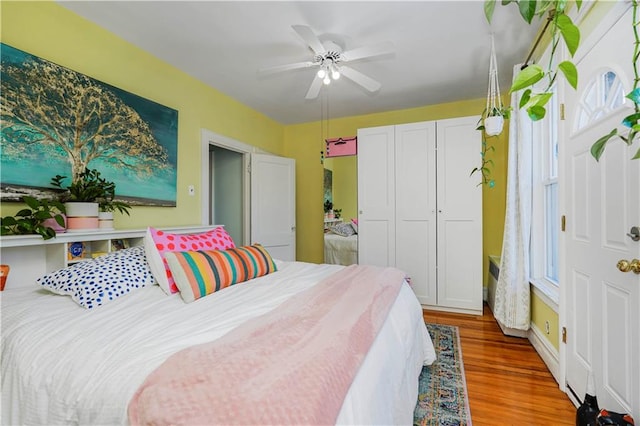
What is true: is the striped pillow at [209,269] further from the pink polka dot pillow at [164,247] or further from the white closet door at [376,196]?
the white closet door at [376,196]

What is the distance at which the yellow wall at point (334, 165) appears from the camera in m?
3.61

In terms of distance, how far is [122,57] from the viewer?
233 centimetres

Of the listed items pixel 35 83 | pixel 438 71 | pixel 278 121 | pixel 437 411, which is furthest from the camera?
pixel 278 121

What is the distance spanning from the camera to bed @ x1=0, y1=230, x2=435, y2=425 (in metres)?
0.85

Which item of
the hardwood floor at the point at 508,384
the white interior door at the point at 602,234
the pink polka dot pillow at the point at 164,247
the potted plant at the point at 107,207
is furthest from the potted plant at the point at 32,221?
the white interior door at the point at 602,234

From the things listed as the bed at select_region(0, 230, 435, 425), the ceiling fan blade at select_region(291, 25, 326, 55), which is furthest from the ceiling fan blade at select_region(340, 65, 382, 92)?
the bed at select_region(0, 230, 435, 425)

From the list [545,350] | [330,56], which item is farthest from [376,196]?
[545,350]

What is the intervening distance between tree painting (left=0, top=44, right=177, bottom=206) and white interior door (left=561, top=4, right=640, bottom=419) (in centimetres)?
309

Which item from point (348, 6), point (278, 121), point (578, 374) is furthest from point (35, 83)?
point (578, 374)

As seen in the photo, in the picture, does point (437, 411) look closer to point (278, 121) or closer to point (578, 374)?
point (578, 374)

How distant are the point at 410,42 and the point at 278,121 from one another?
2.56m

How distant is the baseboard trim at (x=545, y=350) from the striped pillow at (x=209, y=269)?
2088 mm

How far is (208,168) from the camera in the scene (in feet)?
10.7

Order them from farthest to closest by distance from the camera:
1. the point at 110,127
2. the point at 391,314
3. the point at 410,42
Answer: the point at 410,42, the point at 110,127, the point at 391,314
